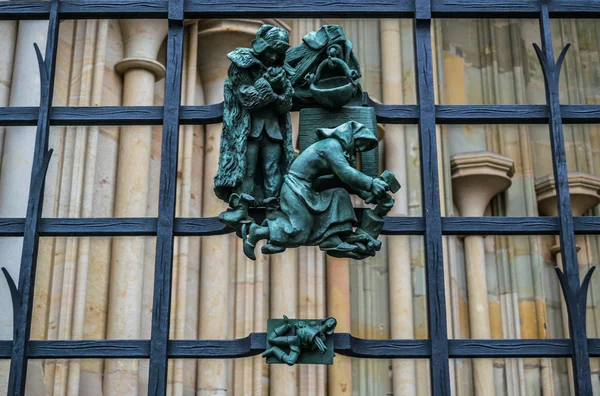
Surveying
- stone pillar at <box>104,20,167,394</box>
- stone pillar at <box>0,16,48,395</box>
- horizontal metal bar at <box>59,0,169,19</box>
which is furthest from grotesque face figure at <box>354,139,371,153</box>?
stone pillar at <box>104,20,167,394</box>

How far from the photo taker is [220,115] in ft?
14.8

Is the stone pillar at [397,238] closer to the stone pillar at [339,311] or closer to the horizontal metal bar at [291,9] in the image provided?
the stone pillar at [339,311]

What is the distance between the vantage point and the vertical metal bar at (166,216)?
4176 mm

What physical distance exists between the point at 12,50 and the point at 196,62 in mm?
1563

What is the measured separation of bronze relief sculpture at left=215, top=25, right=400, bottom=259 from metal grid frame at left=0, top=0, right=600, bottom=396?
158mm

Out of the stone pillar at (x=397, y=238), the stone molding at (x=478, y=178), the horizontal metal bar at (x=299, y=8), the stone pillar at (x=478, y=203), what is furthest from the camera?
the stone molding at (x=478, y=178)

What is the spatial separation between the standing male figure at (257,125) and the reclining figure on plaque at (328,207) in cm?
12

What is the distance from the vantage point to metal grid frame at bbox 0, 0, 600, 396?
4.20 meters

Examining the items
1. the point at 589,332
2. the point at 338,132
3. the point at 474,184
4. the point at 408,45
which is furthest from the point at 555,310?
the point at 338,132

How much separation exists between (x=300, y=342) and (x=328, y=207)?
22.7 inches

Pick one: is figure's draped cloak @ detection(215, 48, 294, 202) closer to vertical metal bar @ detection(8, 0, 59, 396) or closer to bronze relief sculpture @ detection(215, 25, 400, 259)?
bronze relief sculpture @ detection(215, 25, 400, 259)

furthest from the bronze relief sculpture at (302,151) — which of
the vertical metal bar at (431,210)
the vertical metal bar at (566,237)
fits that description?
the vertical metal bar at (566,237)

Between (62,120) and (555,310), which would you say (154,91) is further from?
(555,310)

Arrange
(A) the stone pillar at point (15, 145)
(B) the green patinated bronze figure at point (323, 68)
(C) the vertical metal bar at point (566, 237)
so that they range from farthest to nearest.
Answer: (A) the stone pillar at point (15, 145), (B) the green patinated bronze figure at point (323, 68), (C) the vertical metal bar at point (566, 237)
